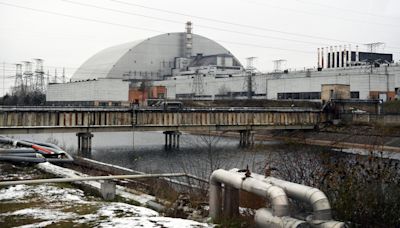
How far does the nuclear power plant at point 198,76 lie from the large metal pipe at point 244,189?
58.7 m

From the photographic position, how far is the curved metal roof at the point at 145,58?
12838cm

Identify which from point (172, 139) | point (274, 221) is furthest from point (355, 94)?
point (274, 221)

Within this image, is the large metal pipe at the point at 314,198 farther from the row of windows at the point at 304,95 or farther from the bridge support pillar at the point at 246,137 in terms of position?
the row of windows at the point at 304,95

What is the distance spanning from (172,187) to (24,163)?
6628mm

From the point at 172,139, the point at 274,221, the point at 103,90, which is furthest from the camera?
the point at 103,90

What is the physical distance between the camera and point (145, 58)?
130375 mm

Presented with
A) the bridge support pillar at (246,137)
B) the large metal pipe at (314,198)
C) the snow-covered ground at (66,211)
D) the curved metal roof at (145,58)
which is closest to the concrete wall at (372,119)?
the bridge support pillar at (246,137)

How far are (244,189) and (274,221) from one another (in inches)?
37.5

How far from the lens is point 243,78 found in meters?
96.7

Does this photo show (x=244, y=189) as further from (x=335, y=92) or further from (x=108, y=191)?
(x=335, y=92)

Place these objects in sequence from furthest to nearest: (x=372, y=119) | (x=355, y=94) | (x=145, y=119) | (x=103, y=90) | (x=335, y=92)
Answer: (x=103, y=90), (x=355, y=94), (x=335, y=92), (x=372, y=119), (x=145, y=119)

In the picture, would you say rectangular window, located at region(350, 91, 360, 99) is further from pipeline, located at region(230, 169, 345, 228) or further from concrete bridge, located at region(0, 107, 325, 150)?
pipeline, located at region(230, 169, 345, 228)

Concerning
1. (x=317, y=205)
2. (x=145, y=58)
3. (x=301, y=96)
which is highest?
(x=145, y=58)

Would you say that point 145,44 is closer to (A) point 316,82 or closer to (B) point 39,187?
(A) point 316,82
